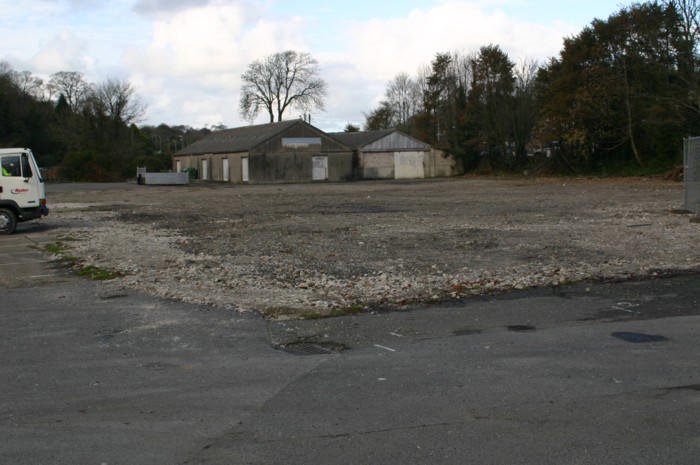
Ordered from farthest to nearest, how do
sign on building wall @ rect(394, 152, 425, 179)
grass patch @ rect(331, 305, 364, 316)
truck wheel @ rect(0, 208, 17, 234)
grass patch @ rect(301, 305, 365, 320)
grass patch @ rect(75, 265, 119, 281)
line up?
1. sign on building wall @ rect(394, 152, 425, 179)
2. truck wheel @ rect(0, 208, 17, 234)
3. grass patch @ rect(75, 265, 119, 281)
4. grass patch @ rect(331, 305, 364, 316)
5. grass patch @ rect(301, 305, 365, 320)

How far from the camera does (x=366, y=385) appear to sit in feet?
20.8

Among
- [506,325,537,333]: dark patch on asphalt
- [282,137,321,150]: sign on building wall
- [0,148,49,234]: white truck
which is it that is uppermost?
[282,137,321,150]: sign on building wall

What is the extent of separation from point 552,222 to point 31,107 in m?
80.0

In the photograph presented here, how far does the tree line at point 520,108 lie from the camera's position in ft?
151

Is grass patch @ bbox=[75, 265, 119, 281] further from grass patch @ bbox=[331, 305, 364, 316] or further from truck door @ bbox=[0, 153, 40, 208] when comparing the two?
truck door @ bbox=[0, 153, 40, 208]

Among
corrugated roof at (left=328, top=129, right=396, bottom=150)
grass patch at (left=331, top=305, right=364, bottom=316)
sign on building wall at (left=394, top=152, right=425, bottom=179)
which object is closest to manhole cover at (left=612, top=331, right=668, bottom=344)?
grass patch at (left=331, top=305, right=364, bottom=316)

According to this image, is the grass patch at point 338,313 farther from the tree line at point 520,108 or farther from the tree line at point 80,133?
the tree line at point 80,133

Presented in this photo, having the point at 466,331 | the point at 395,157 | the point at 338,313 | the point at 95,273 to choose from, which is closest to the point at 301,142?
the point at 395,157

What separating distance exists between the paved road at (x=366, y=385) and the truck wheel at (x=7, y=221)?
12.9m

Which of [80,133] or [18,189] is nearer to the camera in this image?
[18,189]

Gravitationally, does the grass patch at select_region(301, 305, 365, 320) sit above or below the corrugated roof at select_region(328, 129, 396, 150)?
below

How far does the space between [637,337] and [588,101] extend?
46.5m

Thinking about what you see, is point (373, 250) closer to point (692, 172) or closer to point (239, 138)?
point (692, 172)

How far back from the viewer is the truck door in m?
21.7
